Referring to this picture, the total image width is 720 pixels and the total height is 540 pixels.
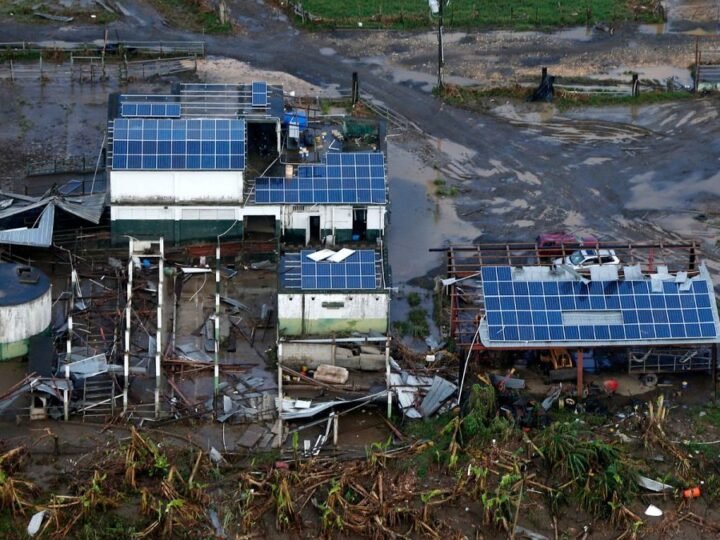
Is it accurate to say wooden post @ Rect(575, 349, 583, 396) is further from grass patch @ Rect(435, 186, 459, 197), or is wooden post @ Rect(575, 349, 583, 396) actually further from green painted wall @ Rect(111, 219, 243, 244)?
grass patch @ Rect(435, 186, 459, 197)

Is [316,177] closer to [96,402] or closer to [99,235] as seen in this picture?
[99,235]

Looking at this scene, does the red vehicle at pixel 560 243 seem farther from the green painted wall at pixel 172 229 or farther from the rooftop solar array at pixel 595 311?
the green painted wall at pixel 172 229

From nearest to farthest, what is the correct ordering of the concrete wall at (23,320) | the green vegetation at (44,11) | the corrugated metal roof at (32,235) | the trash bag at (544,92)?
the concrete wall at (23,320)
the corrugated metal roof at (32,235)
the trash bag at (544,92)
the green vegetation at (44,11)

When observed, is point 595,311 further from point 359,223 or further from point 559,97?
point 559,97

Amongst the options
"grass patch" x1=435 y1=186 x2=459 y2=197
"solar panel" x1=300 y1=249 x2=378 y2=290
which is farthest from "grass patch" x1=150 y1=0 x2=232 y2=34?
"solar panel" x1=300 y1=249 x2=378 y2=290

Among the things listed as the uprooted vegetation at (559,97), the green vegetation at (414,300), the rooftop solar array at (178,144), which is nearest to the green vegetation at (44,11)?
the uprooted vegetation at (559,97)

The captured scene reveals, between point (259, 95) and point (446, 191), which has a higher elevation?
point (259, 95)

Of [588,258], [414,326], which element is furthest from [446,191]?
[414,326]
